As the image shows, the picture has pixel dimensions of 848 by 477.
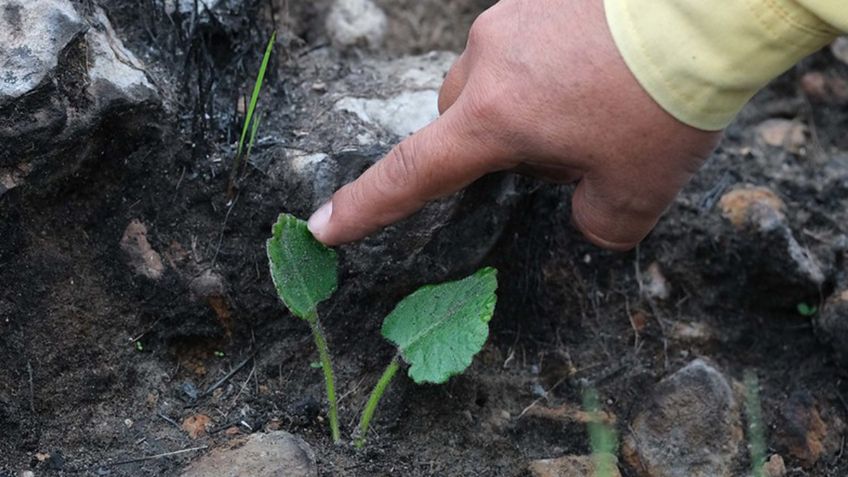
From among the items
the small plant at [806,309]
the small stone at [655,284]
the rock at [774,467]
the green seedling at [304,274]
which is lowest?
the rock at [774,467]

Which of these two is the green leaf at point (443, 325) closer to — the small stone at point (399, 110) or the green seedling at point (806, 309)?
the small stone at point (399, 110)

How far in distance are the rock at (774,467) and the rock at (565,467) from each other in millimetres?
276

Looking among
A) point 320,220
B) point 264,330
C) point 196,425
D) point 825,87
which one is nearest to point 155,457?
point 196,425

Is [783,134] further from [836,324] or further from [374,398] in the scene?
[374,398]

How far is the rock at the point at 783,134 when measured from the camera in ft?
7.67

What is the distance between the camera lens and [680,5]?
1336 mm

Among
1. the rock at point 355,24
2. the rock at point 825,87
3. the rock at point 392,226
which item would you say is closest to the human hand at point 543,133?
the rock at point 392,226

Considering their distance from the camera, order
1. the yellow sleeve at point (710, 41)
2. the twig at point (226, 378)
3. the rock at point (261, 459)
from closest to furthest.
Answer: the yellow sleeve at point (710, 41) < the rock at point (261, 459) < the twig at point (226, 378)

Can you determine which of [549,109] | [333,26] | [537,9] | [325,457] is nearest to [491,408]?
[325,457]

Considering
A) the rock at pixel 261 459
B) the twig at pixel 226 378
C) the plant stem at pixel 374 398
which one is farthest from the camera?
the twig at pixel 226 378

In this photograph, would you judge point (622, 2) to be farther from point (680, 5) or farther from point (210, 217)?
point (210, 217)

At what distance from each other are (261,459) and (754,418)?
0.87 m

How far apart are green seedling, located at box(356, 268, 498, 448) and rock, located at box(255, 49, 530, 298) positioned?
0.40 ft

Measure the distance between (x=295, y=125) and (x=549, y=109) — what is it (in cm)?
63
